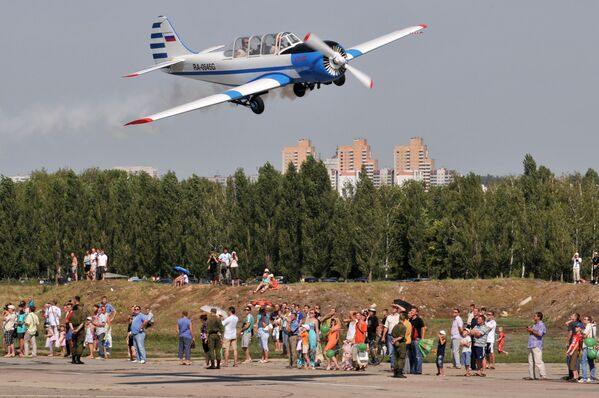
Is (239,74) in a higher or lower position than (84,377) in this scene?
higher

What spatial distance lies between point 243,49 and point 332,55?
496 centimetres

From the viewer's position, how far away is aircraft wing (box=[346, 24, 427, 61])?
53888mm

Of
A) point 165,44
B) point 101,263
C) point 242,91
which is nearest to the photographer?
point 242,91

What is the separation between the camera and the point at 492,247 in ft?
311

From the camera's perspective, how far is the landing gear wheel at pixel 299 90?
160ft

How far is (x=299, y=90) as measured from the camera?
48.8 metres

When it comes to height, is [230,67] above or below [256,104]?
above

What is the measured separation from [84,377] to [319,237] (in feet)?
218

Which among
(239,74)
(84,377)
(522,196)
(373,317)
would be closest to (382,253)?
(522,196)

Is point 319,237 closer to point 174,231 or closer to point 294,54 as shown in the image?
point 174,231

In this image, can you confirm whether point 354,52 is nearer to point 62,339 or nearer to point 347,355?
point 62,339

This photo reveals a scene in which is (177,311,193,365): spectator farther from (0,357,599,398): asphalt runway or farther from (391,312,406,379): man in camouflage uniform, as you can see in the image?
(391,312,406,379): man in camouflage uniform

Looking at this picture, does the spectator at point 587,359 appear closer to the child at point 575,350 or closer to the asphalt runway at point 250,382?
the child at point 575,350

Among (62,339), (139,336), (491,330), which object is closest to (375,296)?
(62,339)
